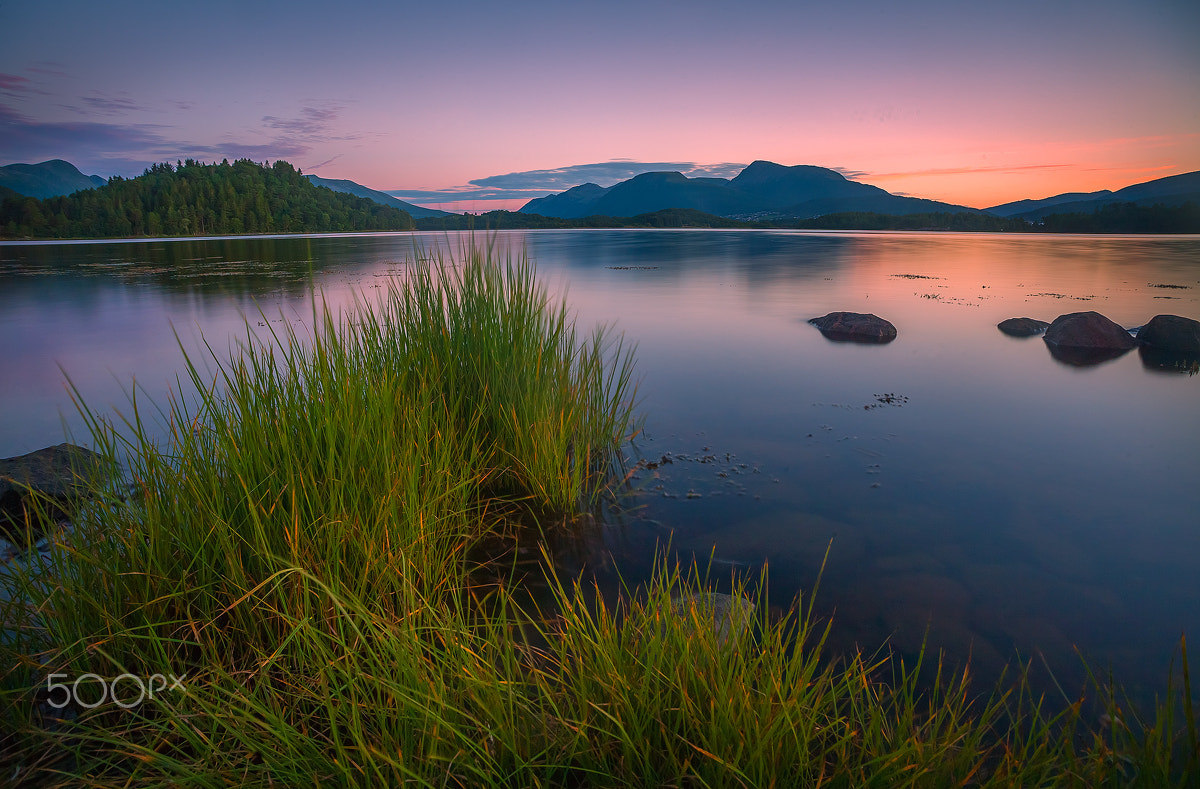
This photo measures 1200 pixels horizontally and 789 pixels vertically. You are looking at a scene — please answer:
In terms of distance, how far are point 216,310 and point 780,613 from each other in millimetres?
Answer: 15245

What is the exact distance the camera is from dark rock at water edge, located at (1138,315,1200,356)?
951 cm

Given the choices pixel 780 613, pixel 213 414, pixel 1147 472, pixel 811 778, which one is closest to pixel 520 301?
pixel 213 414

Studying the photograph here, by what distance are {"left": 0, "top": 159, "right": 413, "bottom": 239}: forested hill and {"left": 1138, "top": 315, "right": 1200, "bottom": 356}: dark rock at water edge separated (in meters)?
75.7

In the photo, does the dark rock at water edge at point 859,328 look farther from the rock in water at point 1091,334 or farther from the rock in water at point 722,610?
the rock in water at point 722,610

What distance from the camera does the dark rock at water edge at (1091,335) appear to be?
9812 mm

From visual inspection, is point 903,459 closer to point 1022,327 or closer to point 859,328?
point 859,328

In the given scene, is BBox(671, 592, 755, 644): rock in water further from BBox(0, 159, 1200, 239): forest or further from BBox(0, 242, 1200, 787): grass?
BBox(0, 159, 1200, 239): forest

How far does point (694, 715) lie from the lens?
1.72 m

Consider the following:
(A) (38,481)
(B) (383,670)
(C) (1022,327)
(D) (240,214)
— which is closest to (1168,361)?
(C) (1022,327)

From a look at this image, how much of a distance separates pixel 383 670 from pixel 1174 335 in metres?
13.4

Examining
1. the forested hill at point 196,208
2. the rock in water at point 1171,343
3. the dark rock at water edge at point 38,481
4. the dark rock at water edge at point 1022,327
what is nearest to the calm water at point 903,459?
the dark rock at water edge at point 1022,327

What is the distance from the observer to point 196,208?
219 ft

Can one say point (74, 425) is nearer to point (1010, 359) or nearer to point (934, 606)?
point (934, 606)

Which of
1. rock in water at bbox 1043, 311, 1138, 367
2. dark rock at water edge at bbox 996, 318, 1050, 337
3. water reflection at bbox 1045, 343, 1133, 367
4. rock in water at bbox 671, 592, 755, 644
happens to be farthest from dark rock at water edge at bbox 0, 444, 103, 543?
dark rock at water edge at bbox 996, 318, 1050, 337
